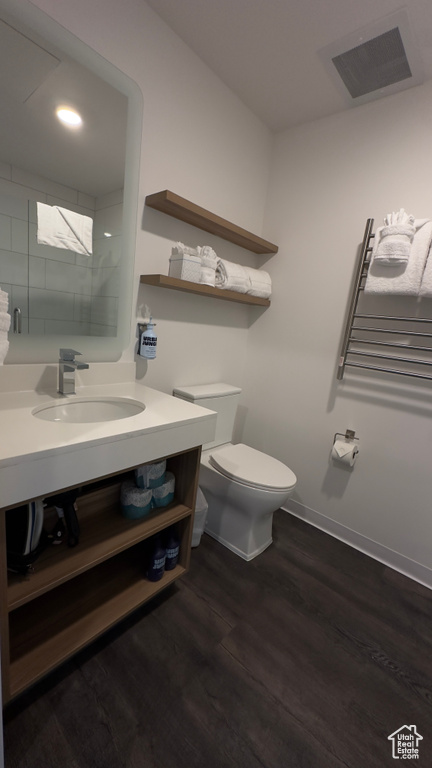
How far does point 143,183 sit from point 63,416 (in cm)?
106

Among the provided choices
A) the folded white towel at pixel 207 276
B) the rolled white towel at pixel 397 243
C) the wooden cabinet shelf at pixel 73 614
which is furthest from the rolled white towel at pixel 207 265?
the wooden cabinet shelf at pixel 73 614

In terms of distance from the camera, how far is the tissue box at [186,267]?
57.9 inches

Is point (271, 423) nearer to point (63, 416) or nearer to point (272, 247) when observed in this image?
point (272, 247)

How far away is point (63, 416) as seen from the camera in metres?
1.14

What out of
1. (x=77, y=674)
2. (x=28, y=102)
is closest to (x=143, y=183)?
(x=28, y=102)

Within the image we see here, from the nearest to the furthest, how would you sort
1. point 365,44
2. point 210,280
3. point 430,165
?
point 365,44, point 430,165, point 210,280

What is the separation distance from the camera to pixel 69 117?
3.66 ft

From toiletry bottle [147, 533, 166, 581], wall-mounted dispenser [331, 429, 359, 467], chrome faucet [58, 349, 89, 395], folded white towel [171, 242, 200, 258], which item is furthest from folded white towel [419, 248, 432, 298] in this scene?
toiletry bottle [147, 533, 166, 581]

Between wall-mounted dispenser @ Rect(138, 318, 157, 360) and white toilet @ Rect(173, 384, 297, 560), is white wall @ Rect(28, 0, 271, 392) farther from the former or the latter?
white toilet @ Rect(173, 384, 297, 560)

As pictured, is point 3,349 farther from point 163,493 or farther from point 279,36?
point 279,36

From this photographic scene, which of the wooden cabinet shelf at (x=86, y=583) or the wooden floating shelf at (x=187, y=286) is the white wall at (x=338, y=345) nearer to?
the wooden floating shelf at (x=187, y=286)

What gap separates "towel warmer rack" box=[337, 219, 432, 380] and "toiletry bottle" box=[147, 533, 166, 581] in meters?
1.28

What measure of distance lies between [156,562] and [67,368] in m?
0.83

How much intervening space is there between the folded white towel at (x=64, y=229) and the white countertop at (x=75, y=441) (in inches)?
22.1
